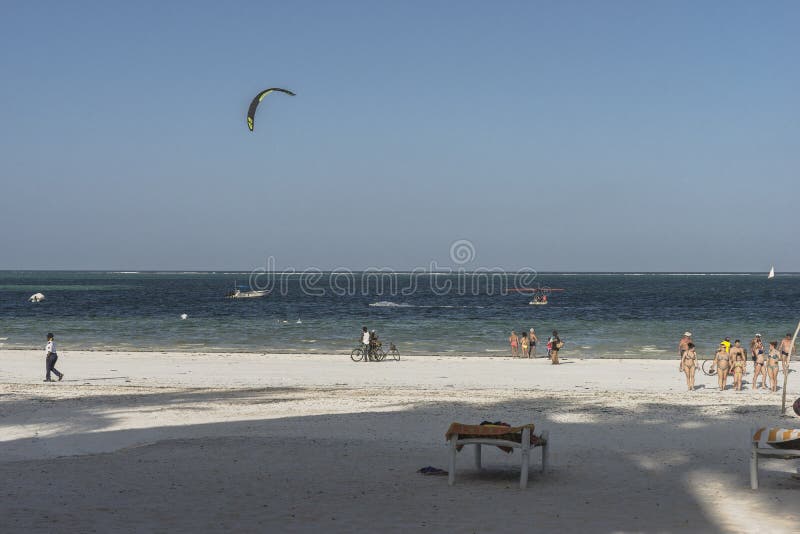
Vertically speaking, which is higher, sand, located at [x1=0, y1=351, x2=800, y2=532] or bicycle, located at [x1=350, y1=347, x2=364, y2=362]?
sand, located at [x1=0, y1=351, x2=800, y2=532]

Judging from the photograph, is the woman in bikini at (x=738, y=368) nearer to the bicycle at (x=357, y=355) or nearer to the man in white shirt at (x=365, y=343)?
the man in white shirt at (x=365, y=343)

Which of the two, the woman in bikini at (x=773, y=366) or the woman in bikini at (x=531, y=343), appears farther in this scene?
the woman in bikini at (x=531, y=343)

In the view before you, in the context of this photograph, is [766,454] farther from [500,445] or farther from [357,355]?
[357,355]

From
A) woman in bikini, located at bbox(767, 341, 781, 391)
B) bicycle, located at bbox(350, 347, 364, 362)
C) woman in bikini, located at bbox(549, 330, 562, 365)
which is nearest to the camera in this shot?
woman in bikini, located at bbox(767, 341, 781, 391)

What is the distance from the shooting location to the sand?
9086 mm

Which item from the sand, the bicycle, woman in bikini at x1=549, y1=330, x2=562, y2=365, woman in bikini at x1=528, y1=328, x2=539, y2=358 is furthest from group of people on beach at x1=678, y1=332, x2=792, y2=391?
the bicycle

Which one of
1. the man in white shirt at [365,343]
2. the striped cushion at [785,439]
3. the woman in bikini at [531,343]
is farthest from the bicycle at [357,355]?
the striped cushion at [785,439]

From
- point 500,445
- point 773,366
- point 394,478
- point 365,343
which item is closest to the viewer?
point 500,445

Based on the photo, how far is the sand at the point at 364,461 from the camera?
9.09 metres

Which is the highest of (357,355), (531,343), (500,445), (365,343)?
(500,445)

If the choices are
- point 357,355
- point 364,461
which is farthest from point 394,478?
point 357,355

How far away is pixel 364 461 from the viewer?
40.8 feet

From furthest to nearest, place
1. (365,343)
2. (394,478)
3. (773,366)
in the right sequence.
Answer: (365,343) < (773,366) < (394,478)

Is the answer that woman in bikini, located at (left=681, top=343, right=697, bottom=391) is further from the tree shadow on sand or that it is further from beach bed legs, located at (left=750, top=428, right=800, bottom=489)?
beach bed legs, located at (left=750, top=428, right=800, bottom=489)
